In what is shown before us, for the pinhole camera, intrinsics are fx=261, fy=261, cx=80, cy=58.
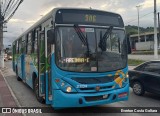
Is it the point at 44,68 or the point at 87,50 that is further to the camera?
the point at 44,68

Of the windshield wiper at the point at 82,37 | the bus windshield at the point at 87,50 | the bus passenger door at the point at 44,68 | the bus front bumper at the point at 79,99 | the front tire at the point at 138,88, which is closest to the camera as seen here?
the bus front bumper at the point at 79,99

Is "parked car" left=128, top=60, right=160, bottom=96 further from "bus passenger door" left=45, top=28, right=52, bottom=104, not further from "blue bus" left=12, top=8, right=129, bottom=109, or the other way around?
"bus passenger door" left=45, top=28, right=52, bottom=104

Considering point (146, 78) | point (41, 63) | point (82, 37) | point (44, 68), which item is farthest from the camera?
point (146, 78)

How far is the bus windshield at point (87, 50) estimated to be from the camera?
683 centimetres

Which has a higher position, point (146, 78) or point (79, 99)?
point (146, 78)

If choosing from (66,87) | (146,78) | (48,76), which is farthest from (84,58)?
(146,78)

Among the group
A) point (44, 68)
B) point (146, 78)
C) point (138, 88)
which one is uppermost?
point (44, 68)

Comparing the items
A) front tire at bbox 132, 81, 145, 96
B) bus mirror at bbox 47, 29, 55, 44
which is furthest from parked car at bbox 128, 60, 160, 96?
bus mirror at bbox 47, 29, 55, 44

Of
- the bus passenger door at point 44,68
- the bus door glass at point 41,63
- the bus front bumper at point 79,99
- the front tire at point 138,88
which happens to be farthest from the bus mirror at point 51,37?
the front tire at point 138,88

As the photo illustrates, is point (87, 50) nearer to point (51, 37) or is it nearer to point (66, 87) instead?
point (51, 37)

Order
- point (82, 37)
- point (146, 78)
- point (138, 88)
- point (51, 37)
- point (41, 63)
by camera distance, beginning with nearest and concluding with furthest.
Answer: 1. point (51, 37)
2. point (82, 37)
3. point (41, 63)
4. point (146, 78)
5. point (138, 88)

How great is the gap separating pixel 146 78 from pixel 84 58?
3.72 meters

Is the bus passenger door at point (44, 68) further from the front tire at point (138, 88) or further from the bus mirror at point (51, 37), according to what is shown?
the front tire at point (138, 88)

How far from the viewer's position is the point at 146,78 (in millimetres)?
9719
